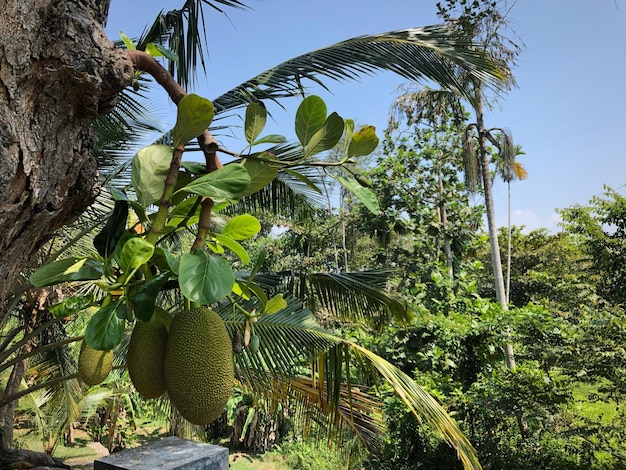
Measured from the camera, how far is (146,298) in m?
0.38

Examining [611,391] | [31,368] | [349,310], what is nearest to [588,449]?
[611,391]

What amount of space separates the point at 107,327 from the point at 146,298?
4cm

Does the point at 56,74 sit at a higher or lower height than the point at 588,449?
higher

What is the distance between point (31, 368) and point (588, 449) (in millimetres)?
3662

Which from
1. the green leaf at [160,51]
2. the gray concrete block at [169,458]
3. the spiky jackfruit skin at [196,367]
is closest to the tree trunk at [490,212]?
the gray concrete block at [169,458]

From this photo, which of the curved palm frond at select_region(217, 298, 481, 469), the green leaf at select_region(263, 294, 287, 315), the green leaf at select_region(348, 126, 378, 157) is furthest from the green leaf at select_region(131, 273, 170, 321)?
the curved palm frond at select_region(217, 298, 481, 469)

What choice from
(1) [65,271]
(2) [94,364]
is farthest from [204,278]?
(2) [94,364]

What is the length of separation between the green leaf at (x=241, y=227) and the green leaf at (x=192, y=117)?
0.09 metres

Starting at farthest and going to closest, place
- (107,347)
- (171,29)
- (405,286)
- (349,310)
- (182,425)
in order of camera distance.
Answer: (405,286) < (182,425) < (171,29) < (349,310) < (107,347)

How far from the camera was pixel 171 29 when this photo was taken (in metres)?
2.61

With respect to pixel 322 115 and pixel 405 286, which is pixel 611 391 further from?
pixel 322 115

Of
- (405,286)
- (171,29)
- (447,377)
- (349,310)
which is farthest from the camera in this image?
(405,286)

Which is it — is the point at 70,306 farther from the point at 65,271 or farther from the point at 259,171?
the point at 259,171

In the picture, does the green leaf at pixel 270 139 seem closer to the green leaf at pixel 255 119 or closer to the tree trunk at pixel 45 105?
the green leaf at pixel 255 119
